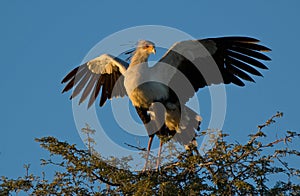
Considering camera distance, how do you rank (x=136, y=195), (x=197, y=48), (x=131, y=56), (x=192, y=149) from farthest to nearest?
(x=131, y=56) → (x=197, y=48) → (x=192, y=149) → (x=136, y=195)

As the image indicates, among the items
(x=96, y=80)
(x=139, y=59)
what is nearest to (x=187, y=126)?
(x=139, y=59)

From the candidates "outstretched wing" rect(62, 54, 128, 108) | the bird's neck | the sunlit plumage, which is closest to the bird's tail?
the sunlit plumage

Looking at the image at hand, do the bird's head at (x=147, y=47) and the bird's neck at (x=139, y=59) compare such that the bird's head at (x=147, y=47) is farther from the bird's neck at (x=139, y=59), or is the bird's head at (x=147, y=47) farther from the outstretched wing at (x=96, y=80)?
the outstretched wing at (x=96, y=80)

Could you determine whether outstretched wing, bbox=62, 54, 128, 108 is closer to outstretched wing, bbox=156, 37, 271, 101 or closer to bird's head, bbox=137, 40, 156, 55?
bird's head, bbox=137, 40, 156, 55

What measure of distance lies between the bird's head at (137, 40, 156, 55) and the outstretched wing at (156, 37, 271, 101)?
330mm

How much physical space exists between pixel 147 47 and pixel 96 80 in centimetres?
121

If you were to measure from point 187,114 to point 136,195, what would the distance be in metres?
2.98

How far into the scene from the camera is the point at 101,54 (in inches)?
360

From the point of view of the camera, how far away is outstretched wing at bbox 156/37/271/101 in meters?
7.99

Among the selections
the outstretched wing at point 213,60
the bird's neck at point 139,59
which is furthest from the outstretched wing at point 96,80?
the outstretched wing at point 213,60

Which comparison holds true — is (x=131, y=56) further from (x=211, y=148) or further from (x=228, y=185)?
(x=228, y=185)

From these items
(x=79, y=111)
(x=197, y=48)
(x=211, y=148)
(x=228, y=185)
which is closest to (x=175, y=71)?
(x=197, y=48)

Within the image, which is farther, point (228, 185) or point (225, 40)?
point (225, 40)

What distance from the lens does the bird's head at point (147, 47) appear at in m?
8.58
